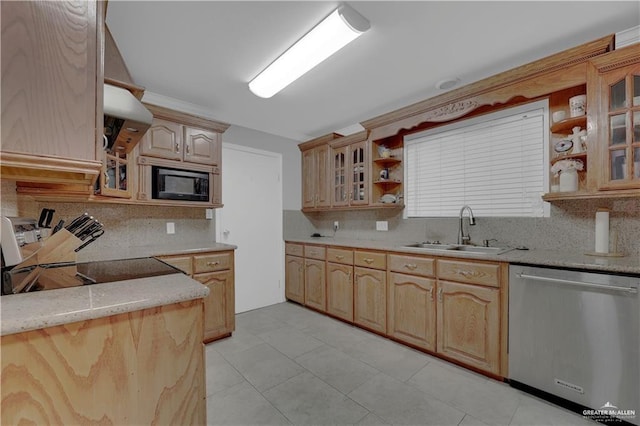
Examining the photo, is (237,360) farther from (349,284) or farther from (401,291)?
(401,291)

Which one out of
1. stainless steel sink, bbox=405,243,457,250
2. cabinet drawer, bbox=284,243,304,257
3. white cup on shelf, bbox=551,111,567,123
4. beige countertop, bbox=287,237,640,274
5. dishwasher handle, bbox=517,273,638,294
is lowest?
cabinet drawer, bbox=284,243,304,257

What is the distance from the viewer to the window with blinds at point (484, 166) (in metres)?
2.29

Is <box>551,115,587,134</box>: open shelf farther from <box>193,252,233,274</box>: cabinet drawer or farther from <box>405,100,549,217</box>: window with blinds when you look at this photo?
<box>193,252,233,274</box>: cabinet drawer

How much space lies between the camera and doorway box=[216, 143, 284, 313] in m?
3.34

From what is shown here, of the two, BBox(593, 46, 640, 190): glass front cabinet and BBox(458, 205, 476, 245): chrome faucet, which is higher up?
BBox(593, 46, 640, 190): glass front cabinet

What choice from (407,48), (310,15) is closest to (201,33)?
(310,15)

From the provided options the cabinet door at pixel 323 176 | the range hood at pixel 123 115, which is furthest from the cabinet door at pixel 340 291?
the range hood at pixel 123 115

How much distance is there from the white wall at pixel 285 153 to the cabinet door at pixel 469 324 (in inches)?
92.5

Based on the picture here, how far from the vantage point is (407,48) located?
6.50 feet

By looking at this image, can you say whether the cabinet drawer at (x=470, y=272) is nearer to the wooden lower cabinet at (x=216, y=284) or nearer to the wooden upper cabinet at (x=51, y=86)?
the wooden lower cabinet at (x=216, y=284)

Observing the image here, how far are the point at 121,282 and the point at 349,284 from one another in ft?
→ 7.45

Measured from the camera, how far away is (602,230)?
1858 millimetres

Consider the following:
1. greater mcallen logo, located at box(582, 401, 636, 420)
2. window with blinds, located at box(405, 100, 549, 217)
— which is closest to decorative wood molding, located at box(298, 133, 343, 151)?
window with blinds, located at box(405, 100, 549, 217)

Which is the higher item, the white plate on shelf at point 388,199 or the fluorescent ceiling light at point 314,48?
the fluorescent ceiling light at point 314,48
